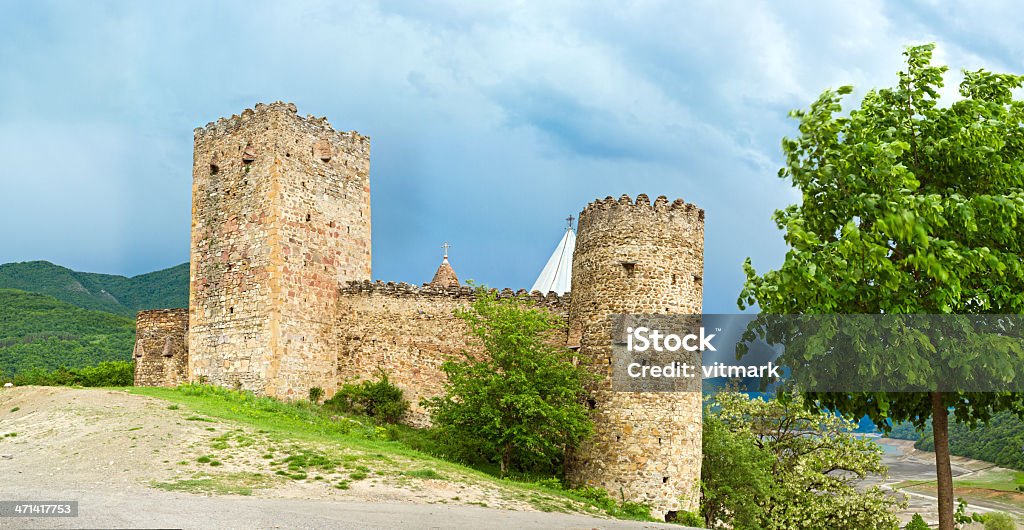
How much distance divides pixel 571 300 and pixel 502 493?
8.82 m

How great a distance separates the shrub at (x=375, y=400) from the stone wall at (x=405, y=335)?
0.30 meters

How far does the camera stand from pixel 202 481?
17.8m

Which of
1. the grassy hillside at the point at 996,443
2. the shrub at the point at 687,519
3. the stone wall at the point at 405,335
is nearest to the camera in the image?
the shrub at the point at 687,519

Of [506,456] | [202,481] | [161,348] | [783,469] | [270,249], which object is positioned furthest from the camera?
[161,348]

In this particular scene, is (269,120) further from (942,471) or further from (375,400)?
(942,471)

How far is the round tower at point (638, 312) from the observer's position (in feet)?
81.7

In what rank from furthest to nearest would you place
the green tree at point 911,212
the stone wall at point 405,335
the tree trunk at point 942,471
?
1. the stone wall at point 405,335
2. the tree trunk at point 942,471
3. the green tree at point 911,212

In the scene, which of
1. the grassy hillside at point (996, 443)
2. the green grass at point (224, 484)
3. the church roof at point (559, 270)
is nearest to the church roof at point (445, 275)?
the church roof at point (559, 270)

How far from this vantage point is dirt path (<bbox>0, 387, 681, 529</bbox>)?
14.6 meters

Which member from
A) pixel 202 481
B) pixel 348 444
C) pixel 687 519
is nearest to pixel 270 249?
pixel 348 444

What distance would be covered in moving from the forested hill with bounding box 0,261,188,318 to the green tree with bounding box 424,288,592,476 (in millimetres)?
88610

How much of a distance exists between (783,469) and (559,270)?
16.1 metres

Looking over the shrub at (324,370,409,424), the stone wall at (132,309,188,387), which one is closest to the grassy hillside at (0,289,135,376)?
the stone wall at (132,309,188,387)

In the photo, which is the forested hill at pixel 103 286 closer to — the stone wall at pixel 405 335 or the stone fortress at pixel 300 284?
the stone fortress at pixel 300 284
